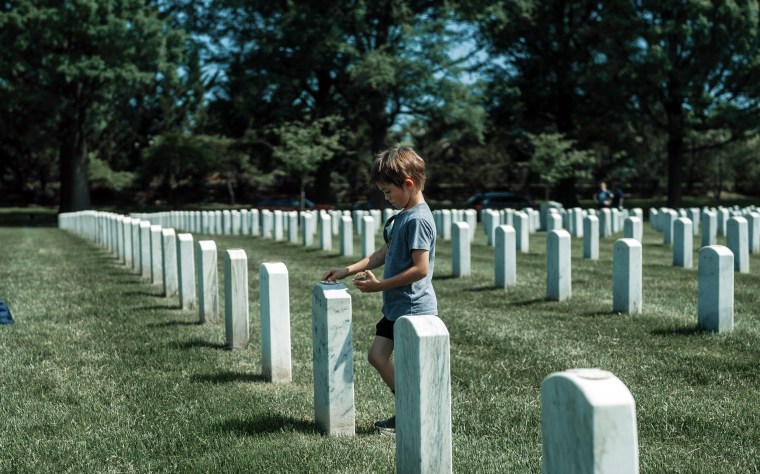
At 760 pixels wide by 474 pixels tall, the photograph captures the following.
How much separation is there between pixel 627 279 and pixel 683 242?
563 cm

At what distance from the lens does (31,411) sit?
5.46 metres

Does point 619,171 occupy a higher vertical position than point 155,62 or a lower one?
lower

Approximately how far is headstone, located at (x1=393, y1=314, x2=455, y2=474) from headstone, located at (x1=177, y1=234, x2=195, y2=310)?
6290 millimetres

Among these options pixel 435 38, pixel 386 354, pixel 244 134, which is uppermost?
pixel 435 38

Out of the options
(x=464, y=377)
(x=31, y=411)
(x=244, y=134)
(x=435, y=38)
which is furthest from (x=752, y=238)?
(x=244, y=134)

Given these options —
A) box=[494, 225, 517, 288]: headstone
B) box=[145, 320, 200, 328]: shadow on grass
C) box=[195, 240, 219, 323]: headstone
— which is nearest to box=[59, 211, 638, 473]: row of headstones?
box=[195, 240, 219, 323]: headstone

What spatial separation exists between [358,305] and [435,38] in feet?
105

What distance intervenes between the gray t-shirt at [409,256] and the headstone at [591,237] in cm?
1204

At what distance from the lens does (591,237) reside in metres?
16.3

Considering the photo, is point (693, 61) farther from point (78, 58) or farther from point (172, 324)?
point (172, 324)

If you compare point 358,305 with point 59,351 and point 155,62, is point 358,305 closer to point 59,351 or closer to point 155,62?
point 59,351

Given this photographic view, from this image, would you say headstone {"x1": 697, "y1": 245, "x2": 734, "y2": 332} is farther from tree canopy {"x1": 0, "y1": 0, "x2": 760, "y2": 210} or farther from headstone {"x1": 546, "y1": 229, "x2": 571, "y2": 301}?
tree canopy {"x1": 0, "y1": 0, "x2": 760, "y2": 210}

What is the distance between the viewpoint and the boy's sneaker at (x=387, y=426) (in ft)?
16.0

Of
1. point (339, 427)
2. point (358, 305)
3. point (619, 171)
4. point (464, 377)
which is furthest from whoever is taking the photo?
point (619, 171)
